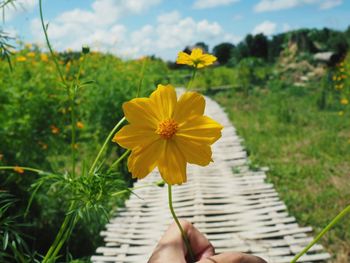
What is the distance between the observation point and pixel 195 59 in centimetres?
94

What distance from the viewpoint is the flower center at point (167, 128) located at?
696 millimetres

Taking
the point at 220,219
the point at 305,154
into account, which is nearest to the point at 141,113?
the point at 220,219

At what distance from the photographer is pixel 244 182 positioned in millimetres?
3688

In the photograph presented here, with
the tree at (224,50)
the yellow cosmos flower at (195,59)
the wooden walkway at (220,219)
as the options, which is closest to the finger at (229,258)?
the yellow cosmos flower at (195,59)

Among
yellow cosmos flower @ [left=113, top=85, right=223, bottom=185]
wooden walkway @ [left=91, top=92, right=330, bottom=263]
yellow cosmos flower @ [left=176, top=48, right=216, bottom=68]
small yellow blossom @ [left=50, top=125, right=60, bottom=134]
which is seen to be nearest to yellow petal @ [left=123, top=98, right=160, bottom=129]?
yellow cosmos flower @ [left=113, top=85, right=223, bottom=185]

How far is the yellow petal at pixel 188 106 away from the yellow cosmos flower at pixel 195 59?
0.70 ft

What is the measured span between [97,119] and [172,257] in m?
3.70

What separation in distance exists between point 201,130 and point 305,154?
433cm

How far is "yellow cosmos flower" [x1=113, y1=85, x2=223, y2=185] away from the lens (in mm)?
674

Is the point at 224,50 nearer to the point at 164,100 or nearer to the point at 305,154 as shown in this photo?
the point at 305,154

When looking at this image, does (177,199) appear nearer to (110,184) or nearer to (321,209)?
(321,209)

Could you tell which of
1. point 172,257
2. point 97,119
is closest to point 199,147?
point 172,257

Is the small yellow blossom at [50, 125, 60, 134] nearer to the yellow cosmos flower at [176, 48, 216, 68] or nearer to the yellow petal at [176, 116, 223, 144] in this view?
the yellow cosmos flower at [176, 48, 216, 68]

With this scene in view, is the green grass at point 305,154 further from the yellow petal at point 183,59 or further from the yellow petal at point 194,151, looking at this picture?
the yellow petal at point 194,151
